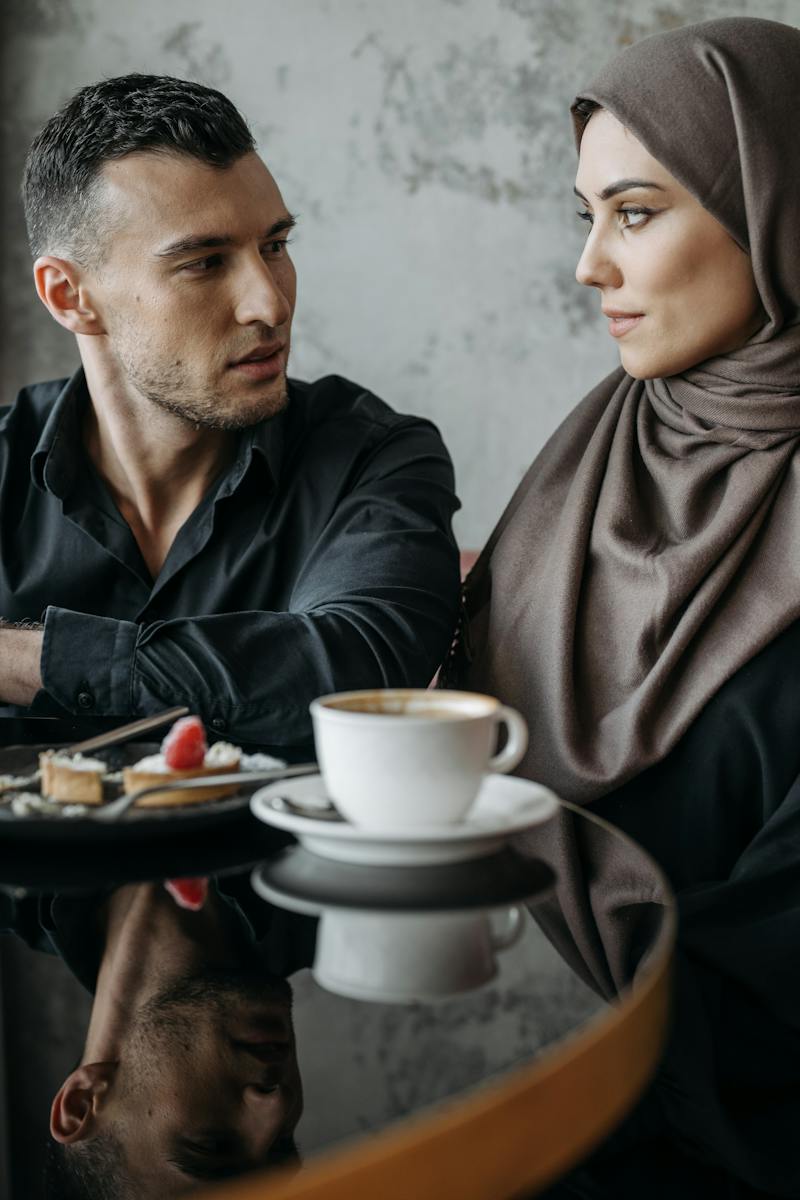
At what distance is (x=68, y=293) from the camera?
179cm

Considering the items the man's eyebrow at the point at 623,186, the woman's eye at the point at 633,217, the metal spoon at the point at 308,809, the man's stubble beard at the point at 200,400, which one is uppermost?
the man's eyebrow at the point at 623,186

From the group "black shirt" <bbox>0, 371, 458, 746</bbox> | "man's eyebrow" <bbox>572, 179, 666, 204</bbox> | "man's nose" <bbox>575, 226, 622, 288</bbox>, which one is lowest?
"black shirt" <bbox>0, 371, 458, 746</bbox>

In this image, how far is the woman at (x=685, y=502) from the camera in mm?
1364

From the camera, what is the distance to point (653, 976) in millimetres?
666

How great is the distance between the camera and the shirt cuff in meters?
1.41

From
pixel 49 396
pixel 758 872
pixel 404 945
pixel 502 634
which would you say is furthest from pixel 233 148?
Answer: pixel 404 945

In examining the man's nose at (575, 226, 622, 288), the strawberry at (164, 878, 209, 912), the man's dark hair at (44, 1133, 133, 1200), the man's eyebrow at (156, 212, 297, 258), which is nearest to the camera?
the man's dark hair at (44, 1133, 133, 1200)

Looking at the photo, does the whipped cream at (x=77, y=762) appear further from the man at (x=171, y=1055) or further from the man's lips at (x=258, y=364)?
the man's lips at (x=258, y=364)

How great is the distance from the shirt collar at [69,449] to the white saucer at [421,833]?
0.90 meters

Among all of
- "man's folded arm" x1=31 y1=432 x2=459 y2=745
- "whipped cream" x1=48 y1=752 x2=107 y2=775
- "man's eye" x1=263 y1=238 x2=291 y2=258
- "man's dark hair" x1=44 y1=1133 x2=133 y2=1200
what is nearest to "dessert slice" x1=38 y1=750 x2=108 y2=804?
"whipped cream" x1=48 y1=752 x2=107 y2=775

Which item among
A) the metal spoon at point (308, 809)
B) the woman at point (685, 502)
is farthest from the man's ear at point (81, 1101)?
the woman at point (685, 502)

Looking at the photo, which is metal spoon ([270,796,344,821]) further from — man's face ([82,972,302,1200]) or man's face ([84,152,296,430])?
man's face ([84,152,296,430])

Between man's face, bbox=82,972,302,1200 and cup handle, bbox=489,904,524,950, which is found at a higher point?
cup handle, bbox=489,904,524,950

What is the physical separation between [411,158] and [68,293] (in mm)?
1750
